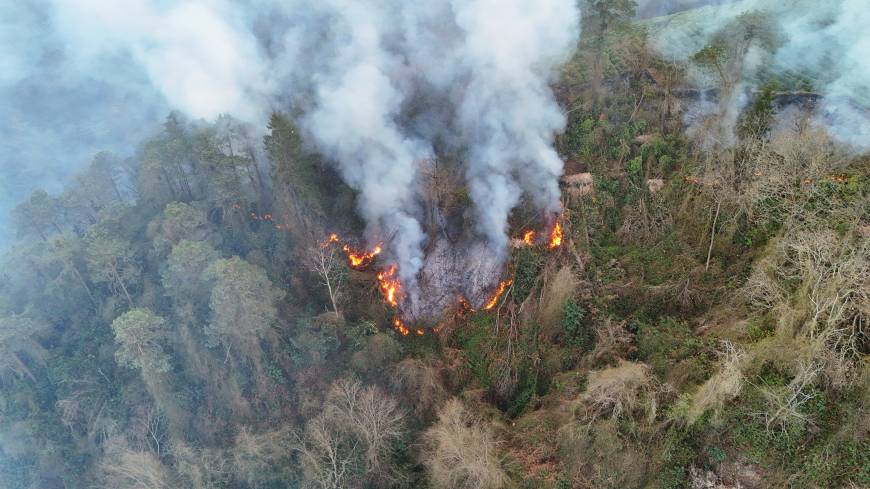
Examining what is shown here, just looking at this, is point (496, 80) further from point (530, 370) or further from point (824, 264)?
point (824, 264)

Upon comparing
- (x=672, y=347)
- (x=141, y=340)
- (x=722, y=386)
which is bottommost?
(x=672, y=347)

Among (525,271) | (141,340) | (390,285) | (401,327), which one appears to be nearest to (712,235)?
(525,271)

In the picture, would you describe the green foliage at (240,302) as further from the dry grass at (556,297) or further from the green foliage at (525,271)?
the dry grass at (556,297)

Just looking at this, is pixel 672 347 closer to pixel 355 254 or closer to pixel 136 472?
pixel 355 254

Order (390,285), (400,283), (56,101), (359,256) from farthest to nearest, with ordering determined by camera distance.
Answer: (56,101), (359,256), (390,285), (400,283)

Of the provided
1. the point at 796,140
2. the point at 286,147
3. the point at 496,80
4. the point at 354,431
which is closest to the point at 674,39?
the point at 496,80

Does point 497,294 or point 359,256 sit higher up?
point 359,256

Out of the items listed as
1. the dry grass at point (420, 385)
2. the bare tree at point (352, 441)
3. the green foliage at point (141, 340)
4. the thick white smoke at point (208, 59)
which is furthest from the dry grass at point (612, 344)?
the thick white smoke at point (208, 59)
